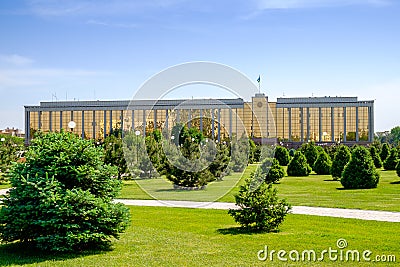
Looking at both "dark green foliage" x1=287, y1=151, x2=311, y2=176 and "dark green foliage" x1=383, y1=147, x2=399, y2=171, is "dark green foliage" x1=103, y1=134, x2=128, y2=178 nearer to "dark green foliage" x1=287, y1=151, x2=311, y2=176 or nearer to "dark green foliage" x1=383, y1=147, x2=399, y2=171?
"dark green foliage" x1=287, y1=151, x2=311, y2=176

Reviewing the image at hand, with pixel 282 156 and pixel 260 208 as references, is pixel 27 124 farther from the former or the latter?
pixel 260 208

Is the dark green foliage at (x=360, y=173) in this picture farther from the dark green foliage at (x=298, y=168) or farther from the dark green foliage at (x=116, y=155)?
the dark green foliage at (x=116, y=155)

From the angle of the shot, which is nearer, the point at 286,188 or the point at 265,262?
the point at 265,262

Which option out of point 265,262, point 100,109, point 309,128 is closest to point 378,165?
point 265,262

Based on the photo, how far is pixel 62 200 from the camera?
8875 millimetres

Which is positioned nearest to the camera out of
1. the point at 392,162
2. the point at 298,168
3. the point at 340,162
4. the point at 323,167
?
the point at 340,162

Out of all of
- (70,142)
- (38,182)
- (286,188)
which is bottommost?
(286,188)

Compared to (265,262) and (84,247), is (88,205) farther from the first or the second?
(265,262)

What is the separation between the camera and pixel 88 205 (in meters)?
9.07

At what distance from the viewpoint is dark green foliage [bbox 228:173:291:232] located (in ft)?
37.0

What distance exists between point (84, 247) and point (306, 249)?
13.2 feet

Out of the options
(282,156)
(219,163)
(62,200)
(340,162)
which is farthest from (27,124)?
(62,200)

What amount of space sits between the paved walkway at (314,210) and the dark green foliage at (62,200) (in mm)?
7154

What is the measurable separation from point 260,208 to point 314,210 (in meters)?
4.84
